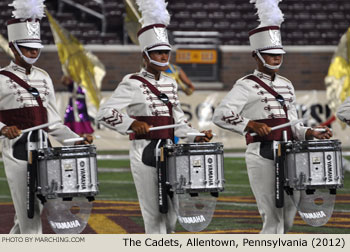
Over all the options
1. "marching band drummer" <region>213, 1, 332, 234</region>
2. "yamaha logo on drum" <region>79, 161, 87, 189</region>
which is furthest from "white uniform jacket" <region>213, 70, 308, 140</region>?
"yamaha logo on drum" <region>79, 161, 87, 189</region>

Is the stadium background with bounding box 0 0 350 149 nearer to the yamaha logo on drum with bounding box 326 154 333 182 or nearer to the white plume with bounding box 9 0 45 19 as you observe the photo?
the white plume with bounding box 9 0 45 19

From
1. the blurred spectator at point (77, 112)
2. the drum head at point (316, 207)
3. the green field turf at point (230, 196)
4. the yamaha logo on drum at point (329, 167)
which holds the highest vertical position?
the blurred spectator at point (77, 112)

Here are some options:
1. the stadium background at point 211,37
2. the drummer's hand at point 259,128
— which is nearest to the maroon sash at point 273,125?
the drummer's hand at point 259,128

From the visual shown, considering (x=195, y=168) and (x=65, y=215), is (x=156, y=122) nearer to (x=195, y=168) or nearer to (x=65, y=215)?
(x=195, y=168)

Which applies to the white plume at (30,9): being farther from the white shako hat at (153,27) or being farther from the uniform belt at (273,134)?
the uniform belt at (273,134)

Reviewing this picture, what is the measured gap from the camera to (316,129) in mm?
7676

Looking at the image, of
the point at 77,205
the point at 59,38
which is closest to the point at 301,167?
the point at 77,205

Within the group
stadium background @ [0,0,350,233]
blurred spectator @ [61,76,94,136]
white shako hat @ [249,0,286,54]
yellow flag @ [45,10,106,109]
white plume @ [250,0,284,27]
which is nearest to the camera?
white shako hat @ [249,0,286,54]

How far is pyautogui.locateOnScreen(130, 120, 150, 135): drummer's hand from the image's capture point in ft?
24.4

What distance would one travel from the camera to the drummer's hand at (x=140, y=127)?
745 cm

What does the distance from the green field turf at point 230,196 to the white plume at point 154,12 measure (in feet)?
8.00

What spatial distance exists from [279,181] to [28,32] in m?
2.02

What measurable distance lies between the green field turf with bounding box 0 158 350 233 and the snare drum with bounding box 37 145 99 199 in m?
2.58

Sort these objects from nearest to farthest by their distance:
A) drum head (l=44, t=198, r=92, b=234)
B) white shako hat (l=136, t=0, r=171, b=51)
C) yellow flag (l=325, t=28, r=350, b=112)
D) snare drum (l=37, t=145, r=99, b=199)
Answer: snare drum (l=37, t=145, r=99, b=199) < drum head (l=44, t=198, r=92, b=234) < white shako hat (l=136, t=0, r=171, b=51) < yellow flag (l=325, t=28, r=350, b=112)
